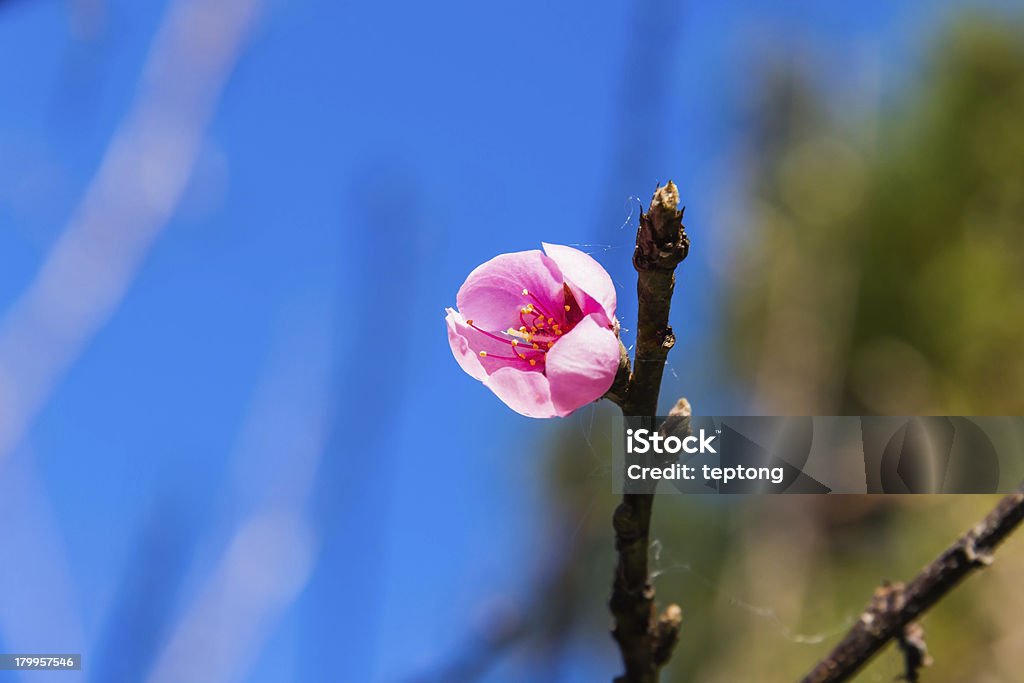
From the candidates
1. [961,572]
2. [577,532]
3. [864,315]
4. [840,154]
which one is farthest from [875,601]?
[840,154]

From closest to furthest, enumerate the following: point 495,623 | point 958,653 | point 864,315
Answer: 1. point 495,623
2. point 958,653
3. point 864,315

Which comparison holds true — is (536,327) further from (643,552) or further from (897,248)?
(897,248)

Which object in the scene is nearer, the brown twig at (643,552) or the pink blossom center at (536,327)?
the brown twig at (643,552)

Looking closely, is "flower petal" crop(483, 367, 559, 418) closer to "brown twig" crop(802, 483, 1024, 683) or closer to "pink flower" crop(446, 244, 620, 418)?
"pink flower" crop(446, 244, 620, 418)

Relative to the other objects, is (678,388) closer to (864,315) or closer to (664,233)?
(864,315)

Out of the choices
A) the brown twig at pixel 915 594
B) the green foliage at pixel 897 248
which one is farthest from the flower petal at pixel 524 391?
the green foliage at pixel 897 248

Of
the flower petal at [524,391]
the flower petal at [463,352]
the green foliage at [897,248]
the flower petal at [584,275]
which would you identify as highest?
the green foliage at [897,248]

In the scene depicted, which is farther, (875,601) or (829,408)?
(829,408)

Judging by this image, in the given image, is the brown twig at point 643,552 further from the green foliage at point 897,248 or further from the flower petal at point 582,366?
the green foliage at point 897,248
